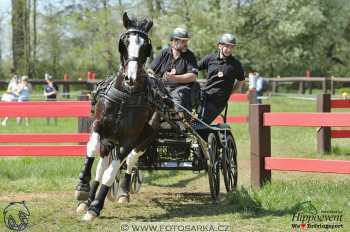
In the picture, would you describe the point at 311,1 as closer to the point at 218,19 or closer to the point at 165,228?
the point at 218,19

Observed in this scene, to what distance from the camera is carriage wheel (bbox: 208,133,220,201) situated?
27.6 ft

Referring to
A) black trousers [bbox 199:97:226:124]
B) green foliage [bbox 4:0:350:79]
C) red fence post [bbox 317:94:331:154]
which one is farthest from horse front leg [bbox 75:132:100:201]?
green foliage [bbox 4:0:350:79]

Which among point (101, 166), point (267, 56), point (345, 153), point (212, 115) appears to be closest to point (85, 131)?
point (212, 115)

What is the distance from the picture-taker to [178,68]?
862 centimetres

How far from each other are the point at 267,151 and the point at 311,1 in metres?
35.6

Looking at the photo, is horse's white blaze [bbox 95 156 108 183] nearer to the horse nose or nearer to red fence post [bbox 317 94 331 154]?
the horse nose

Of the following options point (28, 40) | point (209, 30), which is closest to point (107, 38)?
point (28, 40)

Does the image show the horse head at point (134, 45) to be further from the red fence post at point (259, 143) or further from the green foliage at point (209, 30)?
the green foliage at point (209, 30)

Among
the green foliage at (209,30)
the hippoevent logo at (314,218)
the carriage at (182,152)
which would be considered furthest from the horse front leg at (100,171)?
the green foliage at (209,30)

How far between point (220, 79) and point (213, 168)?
49.1 inches

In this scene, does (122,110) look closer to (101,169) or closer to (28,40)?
(101,169)

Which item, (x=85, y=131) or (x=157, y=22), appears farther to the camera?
(x=157, y=22)

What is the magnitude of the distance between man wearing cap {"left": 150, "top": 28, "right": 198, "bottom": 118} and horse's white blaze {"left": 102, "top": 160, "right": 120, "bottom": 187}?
137 centimetres

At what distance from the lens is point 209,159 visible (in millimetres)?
8391
